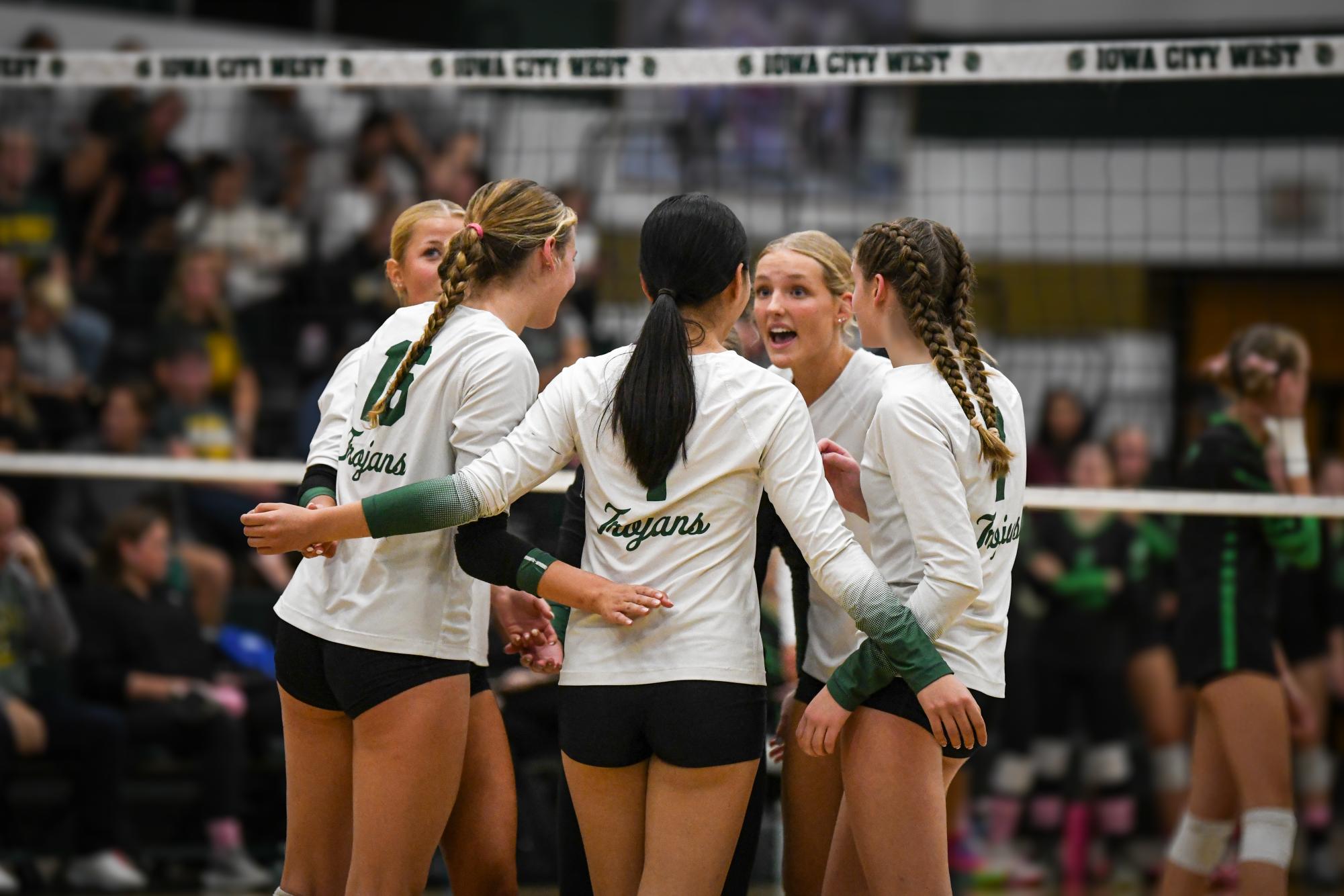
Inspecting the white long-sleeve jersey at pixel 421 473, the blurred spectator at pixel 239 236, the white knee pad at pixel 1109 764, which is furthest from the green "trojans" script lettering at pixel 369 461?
the blurred spectator at pixel 239 236

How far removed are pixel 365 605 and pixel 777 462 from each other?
3.02 ft

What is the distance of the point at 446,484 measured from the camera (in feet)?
9.32

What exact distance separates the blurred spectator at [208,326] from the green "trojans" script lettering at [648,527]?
5.43m

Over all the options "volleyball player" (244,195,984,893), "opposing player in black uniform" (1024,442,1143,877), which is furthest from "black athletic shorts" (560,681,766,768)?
"opposing player in black uniform" (1024,442,1143,877)

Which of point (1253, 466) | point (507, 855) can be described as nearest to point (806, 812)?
point (507, 855)

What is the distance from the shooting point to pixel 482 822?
→ 3.26 metres

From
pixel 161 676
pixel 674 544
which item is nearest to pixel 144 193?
pixel 161 676

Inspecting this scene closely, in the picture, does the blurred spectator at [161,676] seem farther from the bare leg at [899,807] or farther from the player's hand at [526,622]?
the bare leg at [899,807]

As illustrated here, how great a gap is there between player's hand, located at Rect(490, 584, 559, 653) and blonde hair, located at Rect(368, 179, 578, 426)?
58 cm

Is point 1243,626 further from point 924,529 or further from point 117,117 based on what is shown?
point 117,117

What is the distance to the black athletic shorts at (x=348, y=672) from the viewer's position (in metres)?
2.98

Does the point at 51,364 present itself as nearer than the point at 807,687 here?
No

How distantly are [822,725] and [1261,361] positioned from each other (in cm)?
256

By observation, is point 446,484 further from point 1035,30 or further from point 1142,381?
point 1035,30
